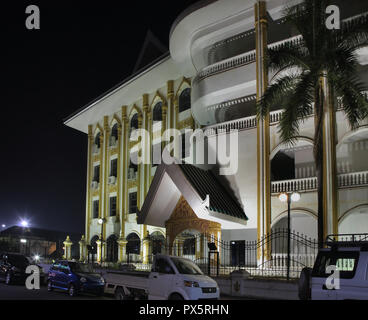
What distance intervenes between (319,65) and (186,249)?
15853 millimetres

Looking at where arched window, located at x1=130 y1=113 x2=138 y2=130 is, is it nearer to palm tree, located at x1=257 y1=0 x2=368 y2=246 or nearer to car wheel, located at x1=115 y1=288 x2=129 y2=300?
palm tree, located at x1=257 y1=0 x2=368 y2=246

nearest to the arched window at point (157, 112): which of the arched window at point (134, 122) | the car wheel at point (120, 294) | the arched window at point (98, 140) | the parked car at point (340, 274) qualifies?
the arched window at point (134, 122)

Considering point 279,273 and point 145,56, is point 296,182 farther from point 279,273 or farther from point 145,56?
point 145,56

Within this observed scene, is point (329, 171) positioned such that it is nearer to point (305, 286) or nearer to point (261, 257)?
point (261, 257)

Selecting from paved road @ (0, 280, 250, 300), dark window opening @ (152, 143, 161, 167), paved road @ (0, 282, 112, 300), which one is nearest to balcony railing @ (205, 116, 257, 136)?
dark window opening @ (152, 143, 161, 167)

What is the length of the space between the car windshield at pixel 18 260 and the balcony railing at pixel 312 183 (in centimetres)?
1280

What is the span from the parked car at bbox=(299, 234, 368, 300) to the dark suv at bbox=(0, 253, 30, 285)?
15924 millimetres

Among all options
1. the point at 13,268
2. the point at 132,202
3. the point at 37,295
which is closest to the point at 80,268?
the point at 37,295

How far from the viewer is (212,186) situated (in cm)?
2273

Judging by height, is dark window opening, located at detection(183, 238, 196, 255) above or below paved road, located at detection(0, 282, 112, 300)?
above

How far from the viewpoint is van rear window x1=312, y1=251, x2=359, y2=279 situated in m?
10.9

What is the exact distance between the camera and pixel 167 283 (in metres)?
13.6

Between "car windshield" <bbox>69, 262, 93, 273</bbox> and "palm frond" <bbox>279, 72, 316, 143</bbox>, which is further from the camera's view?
"car windshield" <bbox>69, 262, 93, 273</bbox>

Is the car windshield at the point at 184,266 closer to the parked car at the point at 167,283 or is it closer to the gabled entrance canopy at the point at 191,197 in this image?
the parked car at the point at 167,283
